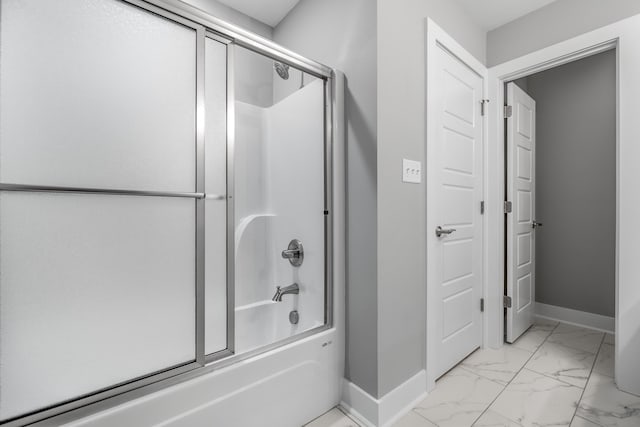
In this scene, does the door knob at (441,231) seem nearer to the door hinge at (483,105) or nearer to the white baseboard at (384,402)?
the white baseboard at (384,402)

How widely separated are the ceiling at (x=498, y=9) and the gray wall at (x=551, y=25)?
5cm

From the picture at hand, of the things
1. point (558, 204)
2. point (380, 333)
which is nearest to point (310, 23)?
point (380, 333)

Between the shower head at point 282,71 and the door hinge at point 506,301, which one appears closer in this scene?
the shower head at point 282,71

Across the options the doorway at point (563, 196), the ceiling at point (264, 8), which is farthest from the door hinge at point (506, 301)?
the ceiling at point (264, 8)

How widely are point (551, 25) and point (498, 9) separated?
1.20 feet

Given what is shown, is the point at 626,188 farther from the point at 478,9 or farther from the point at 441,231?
the point at 478,9

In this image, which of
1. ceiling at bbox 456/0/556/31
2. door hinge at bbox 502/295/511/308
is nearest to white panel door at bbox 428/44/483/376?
door hinge at bbox 502/295/511/308

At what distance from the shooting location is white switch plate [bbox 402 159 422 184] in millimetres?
1584

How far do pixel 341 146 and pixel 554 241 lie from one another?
2630mm

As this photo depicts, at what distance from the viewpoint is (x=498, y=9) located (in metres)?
2.05

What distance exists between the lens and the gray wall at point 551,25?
5.82 ft

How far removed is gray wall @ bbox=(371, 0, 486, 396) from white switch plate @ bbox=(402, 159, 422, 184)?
0.03 m

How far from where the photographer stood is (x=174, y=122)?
43.0 inches

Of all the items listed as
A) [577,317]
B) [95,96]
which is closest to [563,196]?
[577,317]
